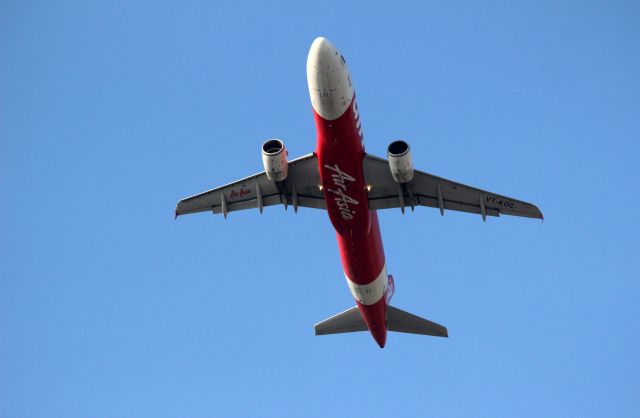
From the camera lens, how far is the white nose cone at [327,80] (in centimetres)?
3463

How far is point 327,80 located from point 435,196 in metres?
9.04

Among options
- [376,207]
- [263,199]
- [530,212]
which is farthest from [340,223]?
[530,212]

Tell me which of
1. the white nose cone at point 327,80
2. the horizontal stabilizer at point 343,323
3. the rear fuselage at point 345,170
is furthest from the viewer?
the horizontal stabilizer at point 343,323

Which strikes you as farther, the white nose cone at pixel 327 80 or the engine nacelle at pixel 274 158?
the engine nacelle at pixel 274 158

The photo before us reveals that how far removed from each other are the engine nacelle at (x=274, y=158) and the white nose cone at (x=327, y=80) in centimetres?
329

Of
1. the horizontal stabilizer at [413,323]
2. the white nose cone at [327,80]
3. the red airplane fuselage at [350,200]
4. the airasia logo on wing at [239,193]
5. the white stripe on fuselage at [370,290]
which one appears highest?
the white nose cone at [327,80]

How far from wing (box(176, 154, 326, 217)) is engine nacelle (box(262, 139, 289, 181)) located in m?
1.54

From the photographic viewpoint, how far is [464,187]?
3997cm

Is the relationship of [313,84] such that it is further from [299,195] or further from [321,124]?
[299,195]

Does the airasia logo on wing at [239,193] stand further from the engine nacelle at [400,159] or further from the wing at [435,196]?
the engine nacelle at [400,159]

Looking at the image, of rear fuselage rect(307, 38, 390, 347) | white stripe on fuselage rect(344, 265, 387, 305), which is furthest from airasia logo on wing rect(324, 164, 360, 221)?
white stripe on fuselage rect(344, 265, 387, 305)

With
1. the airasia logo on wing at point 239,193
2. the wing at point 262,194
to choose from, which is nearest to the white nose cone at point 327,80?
the wing at point 262,194

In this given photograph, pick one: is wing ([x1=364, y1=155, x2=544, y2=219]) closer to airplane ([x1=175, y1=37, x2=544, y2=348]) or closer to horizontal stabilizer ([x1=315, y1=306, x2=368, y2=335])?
airplane ([x1=175, y1=37, x2=544, y2=348])

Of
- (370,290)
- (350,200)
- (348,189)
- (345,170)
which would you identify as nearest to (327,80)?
(345,170)
